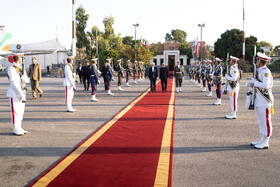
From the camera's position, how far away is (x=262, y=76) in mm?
6102

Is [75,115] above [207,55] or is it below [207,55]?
below

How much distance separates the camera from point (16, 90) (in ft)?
23.2

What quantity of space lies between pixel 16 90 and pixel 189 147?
14.2 ft

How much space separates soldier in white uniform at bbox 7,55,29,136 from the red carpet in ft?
6.34

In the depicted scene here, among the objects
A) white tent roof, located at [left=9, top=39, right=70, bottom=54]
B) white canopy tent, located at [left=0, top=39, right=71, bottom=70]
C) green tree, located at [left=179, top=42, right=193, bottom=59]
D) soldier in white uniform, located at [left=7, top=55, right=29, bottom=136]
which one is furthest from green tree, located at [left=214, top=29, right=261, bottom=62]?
soldier in white uniform, located at [left=7, top=55, right=29, bottom=136]

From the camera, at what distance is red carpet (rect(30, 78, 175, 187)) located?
14.6 feet

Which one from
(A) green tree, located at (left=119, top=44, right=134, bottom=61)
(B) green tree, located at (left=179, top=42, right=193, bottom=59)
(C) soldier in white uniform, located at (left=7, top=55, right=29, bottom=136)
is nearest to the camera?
(C) soldier in white uniform, located at (left=7, top=55, right=29, bottom=136)

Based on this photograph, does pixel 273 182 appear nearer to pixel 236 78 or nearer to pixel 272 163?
pixel 272 163

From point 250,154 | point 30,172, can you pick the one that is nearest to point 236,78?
point 250,154

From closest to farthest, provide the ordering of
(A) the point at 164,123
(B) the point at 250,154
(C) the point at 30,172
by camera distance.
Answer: (C) the point at 30,172 → (B) the point at 250,154 → (A) the point at 164,123

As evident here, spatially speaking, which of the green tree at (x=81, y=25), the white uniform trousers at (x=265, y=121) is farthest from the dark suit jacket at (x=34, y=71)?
the green tree at (x=81, y=25)

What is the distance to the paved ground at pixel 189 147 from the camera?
4.53m

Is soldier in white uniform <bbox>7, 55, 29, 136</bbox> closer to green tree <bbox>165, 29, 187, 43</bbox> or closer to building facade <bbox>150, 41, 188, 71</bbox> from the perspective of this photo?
building facade <bbox>150, 41, 188, 71</bbox>

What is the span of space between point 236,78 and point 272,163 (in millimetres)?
4645
